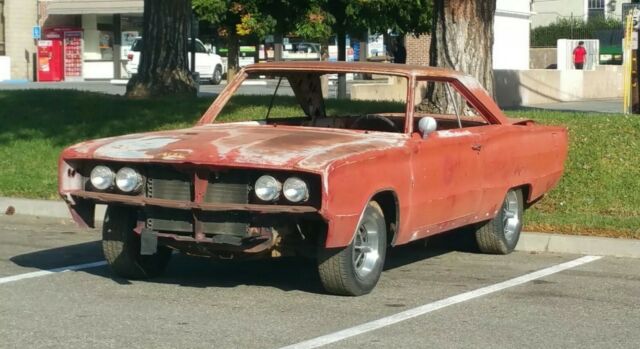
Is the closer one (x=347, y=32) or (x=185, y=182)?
(x=185, y=182)

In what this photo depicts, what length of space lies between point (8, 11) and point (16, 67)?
2244 mm

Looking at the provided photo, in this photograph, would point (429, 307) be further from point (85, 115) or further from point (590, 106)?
point (590, 106)

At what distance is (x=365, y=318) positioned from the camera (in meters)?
7.12

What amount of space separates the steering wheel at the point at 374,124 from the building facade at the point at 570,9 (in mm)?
57503

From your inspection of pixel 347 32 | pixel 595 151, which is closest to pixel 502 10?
pixel 347 32

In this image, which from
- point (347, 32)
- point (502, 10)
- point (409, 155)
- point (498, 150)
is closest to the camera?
point (409, 155)

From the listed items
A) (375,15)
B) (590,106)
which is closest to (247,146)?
(375,15)

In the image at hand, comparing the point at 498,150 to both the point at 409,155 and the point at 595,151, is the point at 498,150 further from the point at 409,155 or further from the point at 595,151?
the point at 595,151

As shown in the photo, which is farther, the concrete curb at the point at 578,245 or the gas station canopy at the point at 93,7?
the gas station canopy at the point at 93,7

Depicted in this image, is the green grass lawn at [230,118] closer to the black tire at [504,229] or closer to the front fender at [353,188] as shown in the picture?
the black tire at [504,229]

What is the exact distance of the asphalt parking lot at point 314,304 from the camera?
6574mm

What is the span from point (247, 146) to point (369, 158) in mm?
830

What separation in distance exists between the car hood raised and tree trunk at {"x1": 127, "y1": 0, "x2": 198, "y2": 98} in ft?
27.4

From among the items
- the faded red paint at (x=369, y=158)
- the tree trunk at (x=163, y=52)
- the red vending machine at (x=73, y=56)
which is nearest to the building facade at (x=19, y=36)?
the red vending machine at (x=73, y=56)
